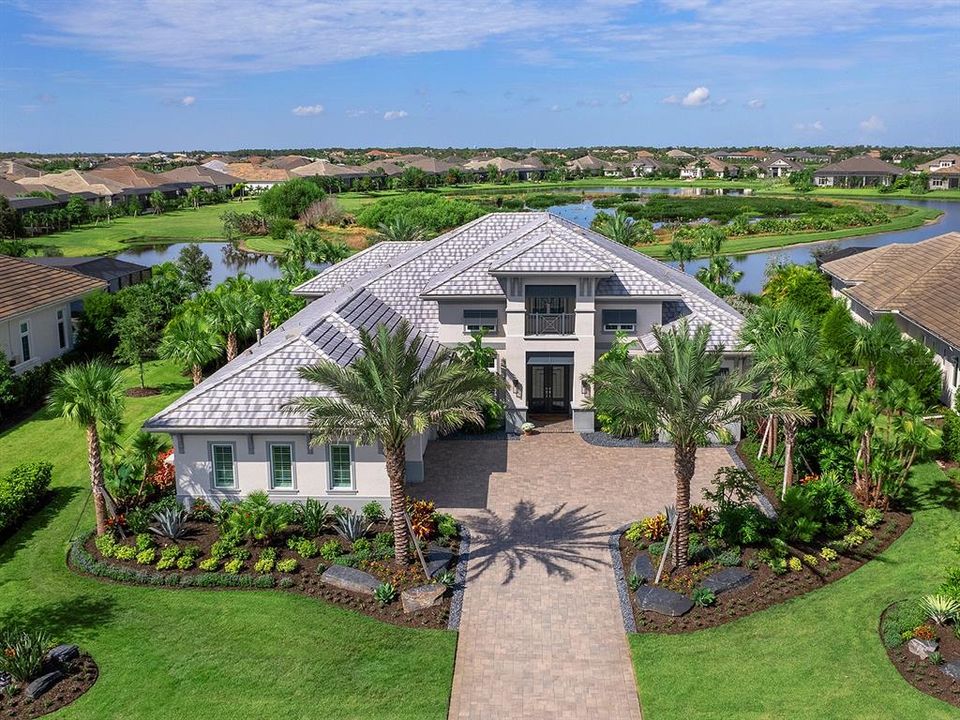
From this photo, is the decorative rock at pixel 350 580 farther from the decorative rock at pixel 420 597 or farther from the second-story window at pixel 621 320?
the second-story window at pixel 621 320

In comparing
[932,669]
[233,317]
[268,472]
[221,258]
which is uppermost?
[233,317]

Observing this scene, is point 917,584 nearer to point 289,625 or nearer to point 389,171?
point 289,625

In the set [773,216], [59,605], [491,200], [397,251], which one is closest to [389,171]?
A: [491,200]

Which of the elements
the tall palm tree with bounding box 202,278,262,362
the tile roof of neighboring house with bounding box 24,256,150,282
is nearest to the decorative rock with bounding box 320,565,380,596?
the tall palm tree with bounding box 202,278,262,362

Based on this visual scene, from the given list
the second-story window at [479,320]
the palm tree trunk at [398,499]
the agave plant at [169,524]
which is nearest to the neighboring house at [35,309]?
the agave plant at [169,524]

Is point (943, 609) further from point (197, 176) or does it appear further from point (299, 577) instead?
point (197, 176)

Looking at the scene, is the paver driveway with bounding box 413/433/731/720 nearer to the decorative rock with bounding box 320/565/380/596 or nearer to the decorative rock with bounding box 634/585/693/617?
the decorative rock with bounding box 634/585/693/617

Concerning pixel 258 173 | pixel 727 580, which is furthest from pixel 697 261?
pixel 258 173
